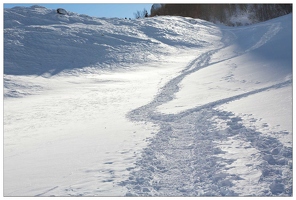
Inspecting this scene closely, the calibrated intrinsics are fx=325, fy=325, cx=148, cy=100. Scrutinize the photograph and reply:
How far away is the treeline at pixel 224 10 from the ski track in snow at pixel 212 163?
42.4 meters

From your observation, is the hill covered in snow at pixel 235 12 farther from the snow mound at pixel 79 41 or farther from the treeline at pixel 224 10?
the snow mound at pixel 79 41

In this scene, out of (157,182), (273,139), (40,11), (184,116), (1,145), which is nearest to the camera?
(157,182)

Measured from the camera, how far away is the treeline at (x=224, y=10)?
149 feet

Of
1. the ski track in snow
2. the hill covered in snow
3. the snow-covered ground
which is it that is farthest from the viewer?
the hill covered in snow

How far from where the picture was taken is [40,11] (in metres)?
28.0

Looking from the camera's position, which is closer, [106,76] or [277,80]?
[277,80]

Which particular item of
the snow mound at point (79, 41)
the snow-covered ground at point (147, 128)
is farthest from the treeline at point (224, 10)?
the snow-covered ground at point (147, 128)

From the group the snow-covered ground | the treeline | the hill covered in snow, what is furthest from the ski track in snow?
the treeline

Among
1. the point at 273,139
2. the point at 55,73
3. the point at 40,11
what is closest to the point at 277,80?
the point at 273,139

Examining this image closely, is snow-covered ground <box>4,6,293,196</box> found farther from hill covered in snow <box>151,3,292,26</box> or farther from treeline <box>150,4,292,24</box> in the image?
treeline <box>150,4,292,24</box>

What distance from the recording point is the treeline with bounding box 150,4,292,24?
4550cm

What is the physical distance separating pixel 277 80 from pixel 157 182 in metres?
6.65

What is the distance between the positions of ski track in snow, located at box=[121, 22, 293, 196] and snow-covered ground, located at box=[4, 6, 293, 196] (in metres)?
0.01

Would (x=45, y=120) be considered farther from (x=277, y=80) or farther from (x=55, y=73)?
(x=55, y=73)
